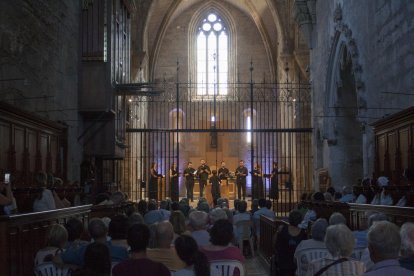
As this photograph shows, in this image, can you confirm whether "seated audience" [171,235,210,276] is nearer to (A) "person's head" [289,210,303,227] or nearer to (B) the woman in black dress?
(A) "person's head" [289,210,303,227]

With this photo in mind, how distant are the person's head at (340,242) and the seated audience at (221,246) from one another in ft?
3.11

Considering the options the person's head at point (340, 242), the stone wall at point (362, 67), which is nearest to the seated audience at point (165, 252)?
the person's head at point (340, 242)

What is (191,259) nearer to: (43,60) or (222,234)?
(222,234)

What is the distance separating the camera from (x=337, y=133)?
18.2 metres

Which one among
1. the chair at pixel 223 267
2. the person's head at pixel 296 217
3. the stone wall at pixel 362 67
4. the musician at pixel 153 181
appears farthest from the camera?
the musician at pixel 153 181

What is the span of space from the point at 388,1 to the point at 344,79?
5407 millimetres

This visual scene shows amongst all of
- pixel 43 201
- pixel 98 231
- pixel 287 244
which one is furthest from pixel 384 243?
pixel 43 201

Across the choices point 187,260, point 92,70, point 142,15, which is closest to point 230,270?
point 187,260

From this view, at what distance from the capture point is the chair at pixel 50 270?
4.96 meters

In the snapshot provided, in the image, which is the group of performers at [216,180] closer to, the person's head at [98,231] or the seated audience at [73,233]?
the seated audience at [73,233]

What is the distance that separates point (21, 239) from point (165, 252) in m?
1.77

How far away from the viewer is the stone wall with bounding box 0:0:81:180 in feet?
36.2

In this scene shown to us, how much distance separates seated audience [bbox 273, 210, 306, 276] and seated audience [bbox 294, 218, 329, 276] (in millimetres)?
1456

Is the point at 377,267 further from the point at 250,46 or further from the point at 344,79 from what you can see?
the point at 250,46
